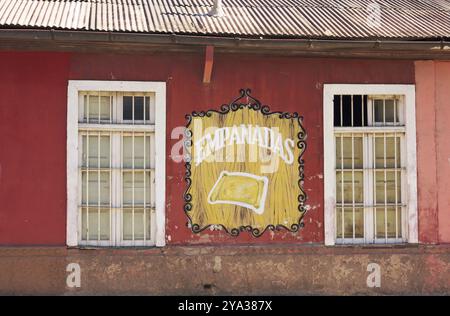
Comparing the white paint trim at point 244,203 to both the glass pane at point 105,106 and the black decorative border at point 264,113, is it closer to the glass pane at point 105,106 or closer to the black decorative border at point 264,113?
the black decorative border at point 264,113

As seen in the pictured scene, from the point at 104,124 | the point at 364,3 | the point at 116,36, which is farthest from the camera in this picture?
the point at 364,3

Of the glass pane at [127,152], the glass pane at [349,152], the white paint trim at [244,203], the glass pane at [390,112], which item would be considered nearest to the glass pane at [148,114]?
the glass pane at [127,152]

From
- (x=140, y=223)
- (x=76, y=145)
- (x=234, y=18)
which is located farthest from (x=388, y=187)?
(x=76, y=145)

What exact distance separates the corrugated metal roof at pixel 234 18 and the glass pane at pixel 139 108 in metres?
0.93

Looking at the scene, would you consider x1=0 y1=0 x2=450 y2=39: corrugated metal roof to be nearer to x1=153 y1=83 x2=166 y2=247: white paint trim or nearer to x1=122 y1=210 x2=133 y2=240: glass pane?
x1=153 y1=83 x2=166 y2=247: white paint trim

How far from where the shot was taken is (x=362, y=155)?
883cm

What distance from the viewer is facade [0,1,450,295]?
8.26 m

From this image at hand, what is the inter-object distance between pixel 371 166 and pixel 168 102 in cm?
270

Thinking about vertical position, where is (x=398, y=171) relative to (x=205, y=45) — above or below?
below

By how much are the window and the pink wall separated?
0.12 meters

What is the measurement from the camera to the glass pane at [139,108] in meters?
8.54
